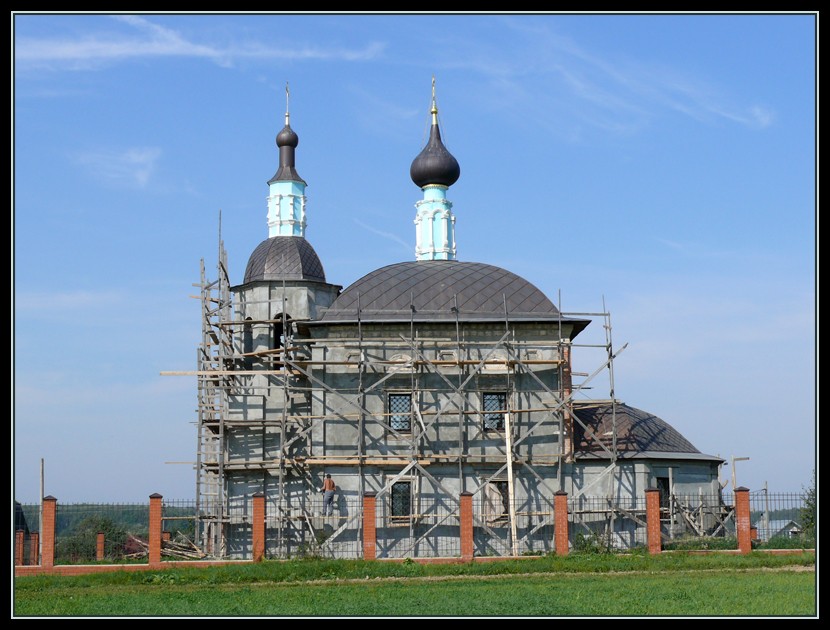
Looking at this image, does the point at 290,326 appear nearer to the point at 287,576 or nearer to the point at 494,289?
the point at 494,289

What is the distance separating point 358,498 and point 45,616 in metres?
11.3

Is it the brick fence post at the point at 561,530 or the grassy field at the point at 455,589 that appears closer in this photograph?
the grassy field at the point at 455,589

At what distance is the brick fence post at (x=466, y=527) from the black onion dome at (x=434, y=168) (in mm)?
11384

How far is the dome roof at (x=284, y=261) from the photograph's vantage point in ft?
98.7

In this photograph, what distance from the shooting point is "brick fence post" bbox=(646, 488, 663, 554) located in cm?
2286

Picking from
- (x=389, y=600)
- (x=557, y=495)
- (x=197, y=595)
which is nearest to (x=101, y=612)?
(x=197, y=595)

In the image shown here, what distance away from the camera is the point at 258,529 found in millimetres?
22922

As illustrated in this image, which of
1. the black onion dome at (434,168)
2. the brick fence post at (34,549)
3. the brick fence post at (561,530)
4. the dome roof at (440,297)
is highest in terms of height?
the black onion dome at (434,168)

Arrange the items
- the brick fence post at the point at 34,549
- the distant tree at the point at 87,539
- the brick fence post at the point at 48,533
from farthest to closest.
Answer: the distant tree at the point at 87,539 < the brick fence post at the point at 34,549 < the brick fence post at the point at 48,533

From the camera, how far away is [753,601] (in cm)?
1524

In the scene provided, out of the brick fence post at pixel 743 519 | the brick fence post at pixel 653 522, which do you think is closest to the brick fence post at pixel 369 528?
the brick fence post at pixel 653 522

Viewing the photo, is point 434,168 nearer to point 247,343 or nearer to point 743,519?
point 247,343

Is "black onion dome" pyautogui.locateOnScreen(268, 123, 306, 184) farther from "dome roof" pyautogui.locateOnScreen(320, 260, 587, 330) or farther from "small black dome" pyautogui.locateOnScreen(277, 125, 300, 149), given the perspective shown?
"dome roof" pyautogui.locateOnScreen(320, 260, 587, 330)

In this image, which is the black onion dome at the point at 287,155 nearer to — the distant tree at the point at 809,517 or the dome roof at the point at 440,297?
the dome roof at the point at 440,297
